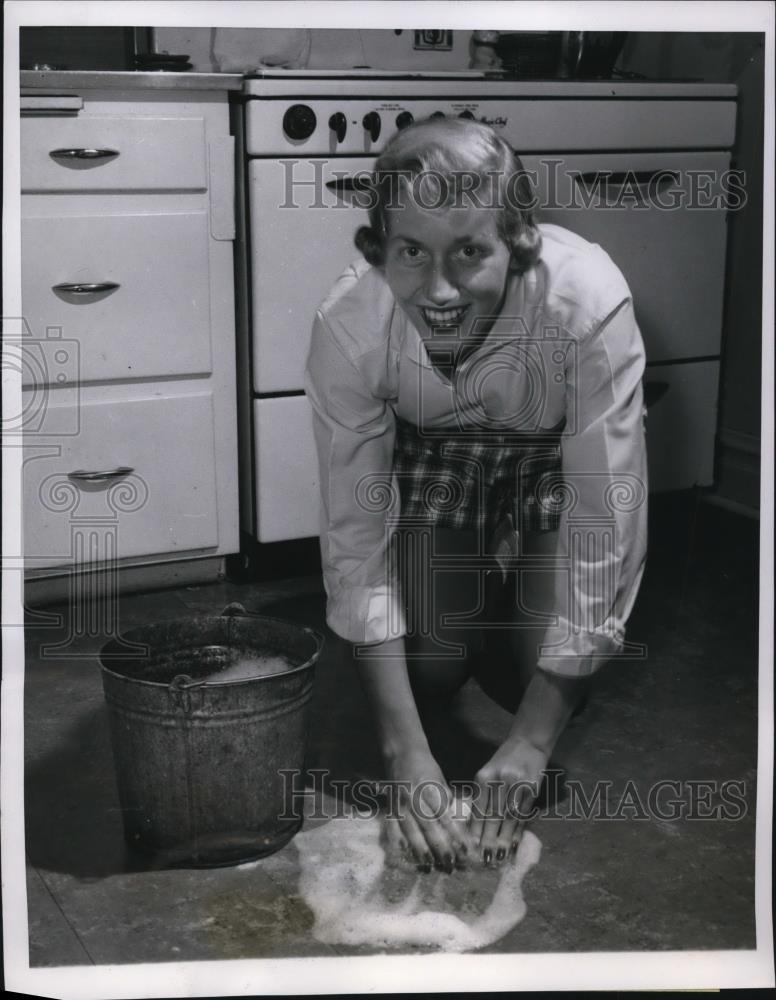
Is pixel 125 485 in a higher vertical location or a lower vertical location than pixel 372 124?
lower

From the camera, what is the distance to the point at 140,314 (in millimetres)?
1574

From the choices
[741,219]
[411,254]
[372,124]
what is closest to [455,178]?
[411,254]

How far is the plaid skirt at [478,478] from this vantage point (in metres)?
1.31

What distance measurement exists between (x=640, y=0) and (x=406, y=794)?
2.60 feet

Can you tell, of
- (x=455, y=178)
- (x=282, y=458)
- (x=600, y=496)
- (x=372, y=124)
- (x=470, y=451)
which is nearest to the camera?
(x=455, y=178)

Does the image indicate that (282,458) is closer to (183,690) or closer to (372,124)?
(372,124)

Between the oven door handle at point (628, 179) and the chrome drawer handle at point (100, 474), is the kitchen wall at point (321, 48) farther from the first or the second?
the chrome drawer handle at point (100, 474)

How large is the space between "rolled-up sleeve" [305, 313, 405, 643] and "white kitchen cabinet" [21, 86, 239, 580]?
224 millimetres

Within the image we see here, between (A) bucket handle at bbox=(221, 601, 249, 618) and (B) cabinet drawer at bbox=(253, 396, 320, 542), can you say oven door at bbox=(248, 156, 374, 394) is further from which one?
(A) bucket handle at bbox=(221, 601, 249, 618)

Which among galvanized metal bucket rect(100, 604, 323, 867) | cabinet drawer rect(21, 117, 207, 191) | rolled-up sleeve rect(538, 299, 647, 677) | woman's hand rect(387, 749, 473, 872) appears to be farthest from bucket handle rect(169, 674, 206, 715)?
cabinet drawer rect(21, 117, 207, 191)

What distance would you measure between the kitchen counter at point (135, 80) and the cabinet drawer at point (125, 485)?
0.35m

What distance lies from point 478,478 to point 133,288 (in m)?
0.51

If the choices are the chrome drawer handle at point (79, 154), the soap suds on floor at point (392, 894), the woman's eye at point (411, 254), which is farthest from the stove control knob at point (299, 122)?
the soap suds on floor at point (392, 894)
